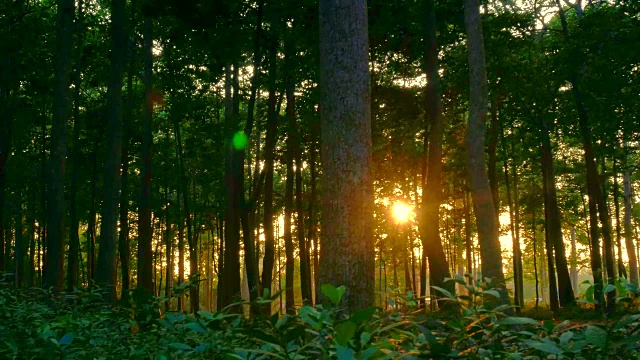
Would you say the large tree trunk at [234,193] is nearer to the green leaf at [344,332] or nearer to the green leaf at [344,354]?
the green leaf at [344,332]

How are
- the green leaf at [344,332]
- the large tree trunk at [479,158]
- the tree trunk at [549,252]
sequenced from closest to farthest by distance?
the green leaf at [344,332] → the large tree trunk at [479,158] → the tree trunk at [549,252]

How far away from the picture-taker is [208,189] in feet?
103

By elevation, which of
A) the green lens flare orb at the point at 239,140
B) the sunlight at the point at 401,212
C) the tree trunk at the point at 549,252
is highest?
the green lens flare orb at the point at 239,140

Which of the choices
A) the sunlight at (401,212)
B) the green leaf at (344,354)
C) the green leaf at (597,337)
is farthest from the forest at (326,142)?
the sunlight at (401,212)

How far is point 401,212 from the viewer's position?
32500 millimetres

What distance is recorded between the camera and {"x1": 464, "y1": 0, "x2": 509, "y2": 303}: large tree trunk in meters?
11.4

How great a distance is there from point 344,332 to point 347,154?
4404mm

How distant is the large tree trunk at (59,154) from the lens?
48.2 feet

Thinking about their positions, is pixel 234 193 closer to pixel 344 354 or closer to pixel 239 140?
pixel 239 140

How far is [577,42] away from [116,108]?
15139mm

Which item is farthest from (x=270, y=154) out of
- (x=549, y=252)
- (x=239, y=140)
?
(x=549, y=252)

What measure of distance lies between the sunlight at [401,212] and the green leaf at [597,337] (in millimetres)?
29205

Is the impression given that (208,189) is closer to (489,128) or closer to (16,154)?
(16,154)

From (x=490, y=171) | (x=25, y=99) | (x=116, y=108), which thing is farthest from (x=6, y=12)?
(x=490, y=171)
